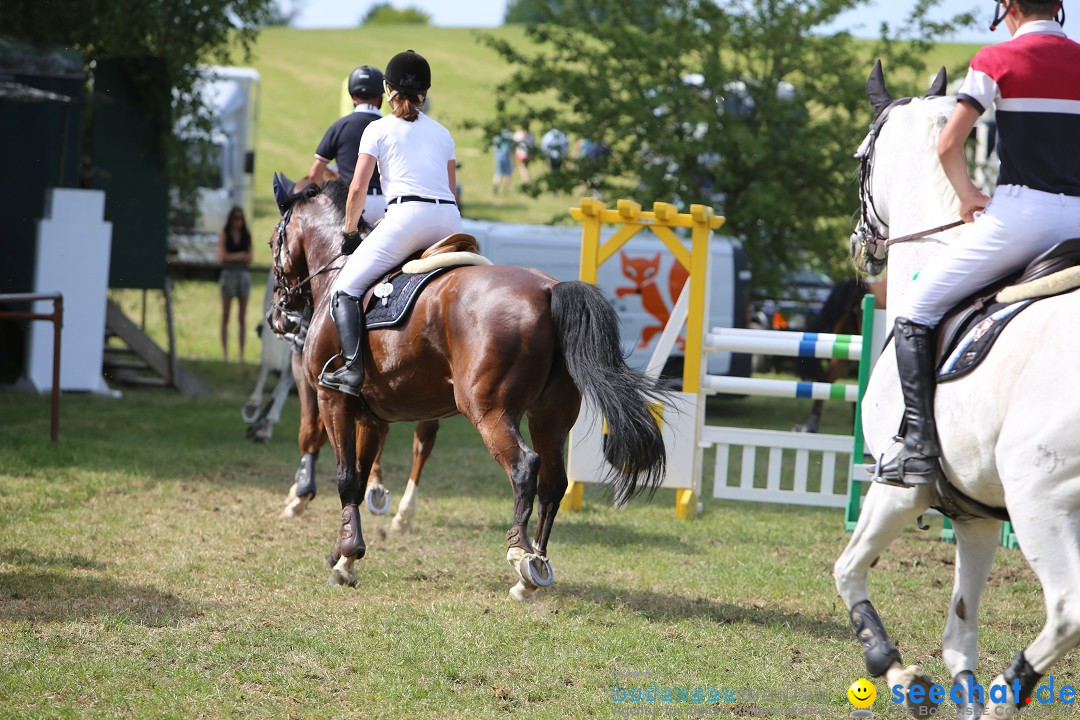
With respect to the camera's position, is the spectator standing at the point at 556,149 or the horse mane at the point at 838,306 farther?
the spectator standing at the point at 556,149

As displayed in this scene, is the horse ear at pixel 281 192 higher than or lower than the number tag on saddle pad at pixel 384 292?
higher

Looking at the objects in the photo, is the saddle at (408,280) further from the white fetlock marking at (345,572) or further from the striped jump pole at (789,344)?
the striped jump pole at (789,344)

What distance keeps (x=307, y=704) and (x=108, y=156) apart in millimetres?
10776

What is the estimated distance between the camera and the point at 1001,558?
735 cm

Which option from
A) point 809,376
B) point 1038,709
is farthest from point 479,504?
point 809,376

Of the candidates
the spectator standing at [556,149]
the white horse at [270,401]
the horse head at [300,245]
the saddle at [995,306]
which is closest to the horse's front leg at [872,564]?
the saddle at [995,306]

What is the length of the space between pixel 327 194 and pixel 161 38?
7174mm

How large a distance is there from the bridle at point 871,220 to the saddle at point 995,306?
0.71 m

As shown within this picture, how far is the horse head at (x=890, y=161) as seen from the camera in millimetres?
4450

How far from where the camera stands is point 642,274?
1412 cm

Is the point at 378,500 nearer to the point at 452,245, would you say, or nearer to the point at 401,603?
the point at 401,603

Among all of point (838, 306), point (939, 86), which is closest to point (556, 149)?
point (838, 306)

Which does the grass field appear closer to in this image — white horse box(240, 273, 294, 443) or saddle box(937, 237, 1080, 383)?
white horse box(240, 273, 294, 443)

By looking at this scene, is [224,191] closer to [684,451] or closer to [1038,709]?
[684,451]
